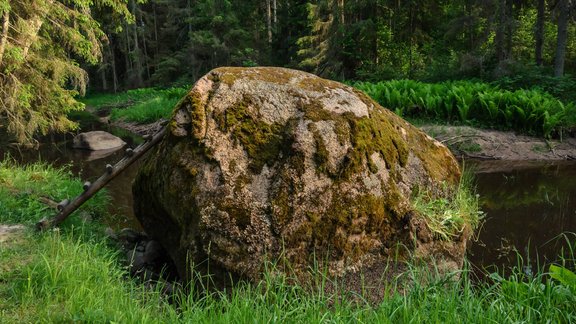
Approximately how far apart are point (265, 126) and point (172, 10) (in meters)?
33.1

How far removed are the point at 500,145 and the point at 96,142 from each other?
12076 mm

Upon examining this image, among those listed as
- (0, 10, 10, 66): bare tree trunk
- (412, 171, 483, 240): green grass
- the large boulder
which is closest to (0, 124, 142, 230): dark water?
(0, 10, 10, 66): bare tree trunk

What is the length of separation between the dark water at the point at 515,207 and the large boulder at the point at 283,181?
0.84 metres

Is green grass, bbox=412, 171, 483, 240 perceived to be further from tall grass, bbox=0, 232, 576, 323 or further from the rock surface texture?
the rock surface texture

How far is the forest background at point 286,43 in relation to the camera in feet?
34.6

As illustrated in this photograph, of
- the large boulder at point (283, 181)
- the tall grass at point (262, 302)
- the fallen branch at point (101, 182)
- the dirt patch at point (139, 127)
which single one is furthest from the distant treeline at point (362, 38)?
the tall grass at point (262, 302)

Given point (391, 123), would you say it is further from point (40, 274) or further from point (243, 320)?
point (40, 274)

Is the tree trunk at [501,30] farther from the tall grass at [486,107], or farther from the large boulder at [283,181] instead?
the large boulder at [283,181]

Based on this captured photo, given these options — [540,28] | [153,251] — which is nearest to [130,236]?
[153,251]

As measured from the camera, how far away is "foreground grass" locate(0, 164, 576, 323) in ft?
8.36

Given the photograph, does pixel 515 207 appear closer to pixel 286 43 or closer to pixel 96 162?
pixel 96 162

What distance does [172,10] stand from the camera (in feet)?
114

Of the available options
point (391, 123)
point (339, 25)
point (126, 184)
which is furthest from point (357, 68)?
point (391, 123)

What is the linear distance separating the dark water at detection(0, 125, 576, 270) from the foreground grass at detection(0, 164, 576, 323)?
1.11 metres
